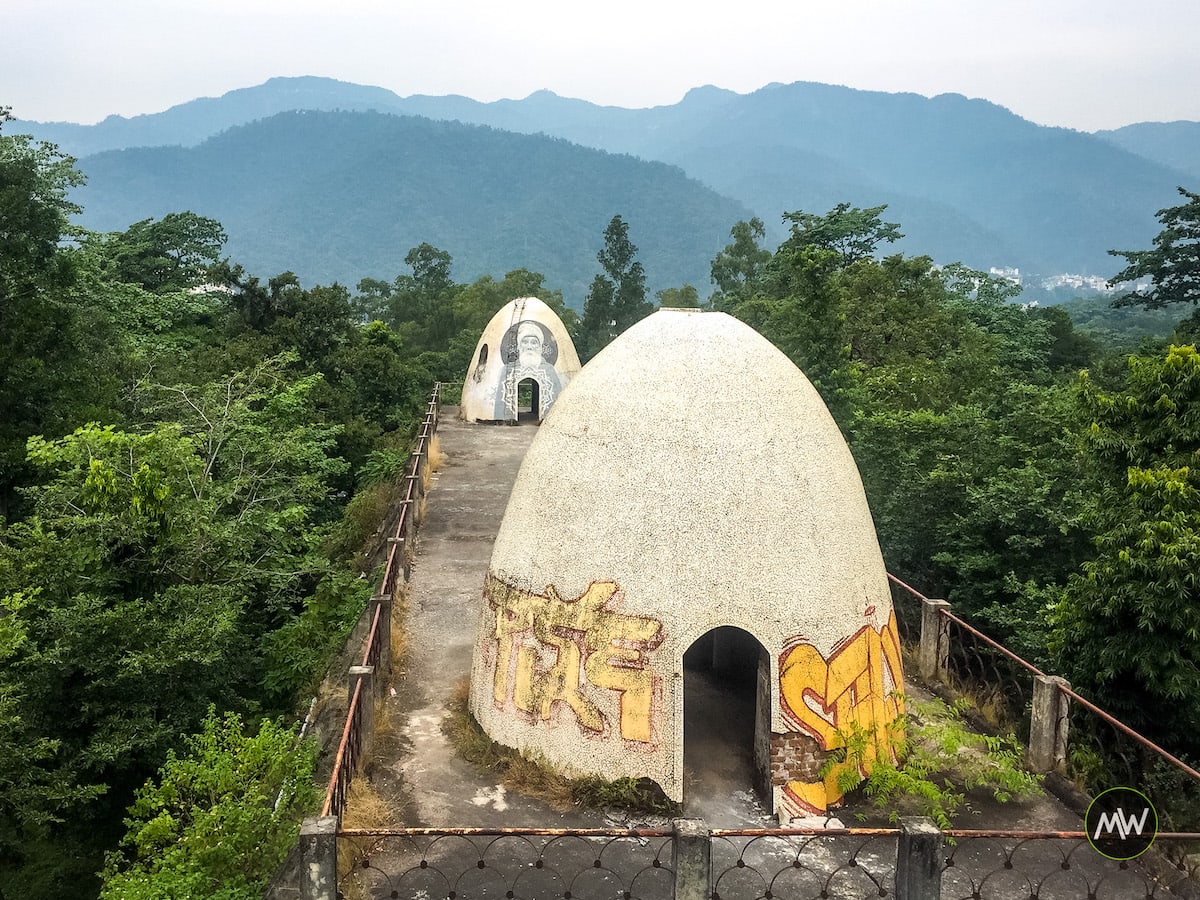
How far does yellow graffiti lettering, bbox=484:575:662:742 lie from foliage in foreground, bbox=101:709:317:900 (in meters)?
2.75

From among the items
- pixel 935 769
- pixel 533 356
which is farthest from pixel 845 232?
pixel 935 769

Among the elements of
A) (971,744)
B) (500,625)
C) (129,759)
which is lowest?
(129,759)

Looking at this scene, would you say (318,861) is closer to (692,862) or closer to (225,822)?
(225,822)

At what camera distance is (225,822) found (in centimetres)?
1087

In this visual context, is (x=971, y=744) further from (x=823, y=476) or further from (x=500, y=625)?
(x=500, y=625)

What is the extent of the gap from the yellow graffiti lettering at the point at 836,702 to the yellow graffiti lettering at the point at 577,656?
1.56 meters

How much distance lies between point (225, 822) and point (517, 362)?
24491 mm

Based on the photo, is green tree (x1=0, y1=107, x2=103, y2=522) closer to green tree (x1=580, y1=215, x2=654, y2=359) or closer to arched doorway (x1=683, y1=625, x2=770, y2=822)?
arched doorway (x1=683, y1=625, x2=770, y2=822)

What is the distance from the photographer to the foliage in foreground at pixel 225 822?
10.6 m

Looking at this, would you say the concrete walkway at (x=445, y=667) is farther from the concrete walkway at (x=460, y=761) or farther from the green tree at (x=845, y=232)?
the green tree at (x=845, y=232)

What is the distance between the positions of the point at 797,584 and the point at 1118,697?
5.66 meters

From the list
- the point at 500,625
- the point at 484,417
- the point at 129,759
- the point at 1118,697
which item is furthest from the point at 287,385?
the point at 1118,697

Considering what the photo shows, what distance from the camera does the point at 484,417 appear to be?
3475 centimetres

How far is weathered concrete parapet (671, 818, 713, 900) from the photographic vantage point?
8875 mm
